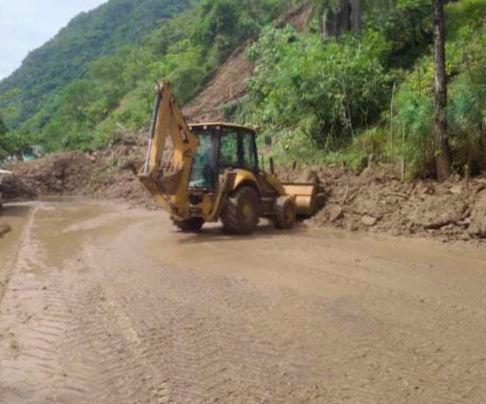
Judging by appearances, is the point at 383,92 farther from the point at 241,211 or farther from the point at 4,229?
the point at 4,229

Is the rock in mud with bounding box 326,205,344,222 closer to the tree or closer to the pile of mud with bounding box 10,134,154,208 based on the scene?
the tree

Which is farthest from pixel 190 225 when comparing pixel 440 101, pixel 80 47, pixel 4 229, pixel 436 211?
pixel 80 47

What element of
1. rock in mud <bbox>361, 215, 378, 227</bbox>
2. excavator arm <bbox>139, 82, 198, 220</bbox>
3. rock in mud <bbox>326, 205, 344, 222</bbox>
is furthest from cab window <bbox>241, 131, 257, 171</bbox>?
rock in mud <bbox>361, 215, 378, 227</bbox>

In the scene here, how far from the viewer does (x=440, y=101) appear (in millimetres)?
12922

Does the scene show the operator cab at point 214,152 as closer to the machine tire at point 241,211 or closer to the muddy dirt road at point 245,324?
the machine tire at point 241,211

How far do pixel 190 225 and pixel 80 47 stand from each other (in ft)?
297

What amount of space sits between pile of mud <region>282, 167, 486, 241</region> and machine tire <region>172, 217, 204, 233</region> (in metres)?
2.68

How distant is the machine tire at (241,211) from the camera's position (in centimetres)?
1244

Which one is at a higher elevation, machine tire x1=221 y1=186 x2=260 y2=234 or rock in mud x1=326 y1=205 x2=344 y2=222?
machine tire x1=221 y1=186 x2=260 y2=234

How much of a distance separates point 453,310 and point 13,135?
21837 millimetres

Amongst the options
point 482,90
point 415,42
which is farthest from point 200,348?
point 415,42

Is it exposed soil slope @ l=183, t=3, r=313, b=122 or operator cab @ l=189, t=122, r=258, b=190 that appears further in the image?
exposed soil slope @ l=183, t=3, r=313, b=122

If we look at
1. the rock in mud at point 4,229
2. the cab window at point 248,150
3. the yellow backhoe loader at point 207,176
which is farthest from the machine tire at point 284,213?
the rock in mud at point 4,229

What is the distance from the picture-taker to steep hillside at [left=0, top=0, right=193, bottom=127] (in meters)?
89.2
